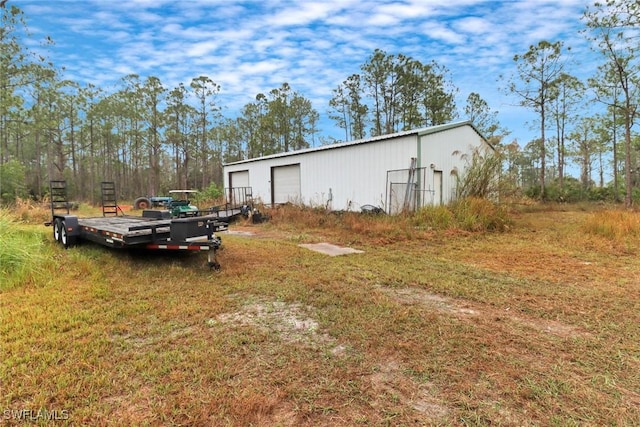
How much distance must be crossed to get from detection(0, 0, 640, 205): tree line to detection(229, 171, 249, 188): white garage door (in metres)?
11.0

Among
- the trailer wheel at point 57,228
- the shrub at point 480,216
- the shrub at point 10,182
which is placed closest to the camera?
the trailer wheel at point 57,228

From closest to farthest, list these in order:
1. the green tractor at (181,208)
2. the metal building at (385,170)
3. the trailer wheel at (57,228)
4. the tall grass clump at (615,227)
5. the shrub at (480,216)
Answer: the trailer wheel at (57,228)
the tall grass clump at (615,227)
the green tractor at (181,208)
the shrub at (480,216)
the metal building at (385,170)

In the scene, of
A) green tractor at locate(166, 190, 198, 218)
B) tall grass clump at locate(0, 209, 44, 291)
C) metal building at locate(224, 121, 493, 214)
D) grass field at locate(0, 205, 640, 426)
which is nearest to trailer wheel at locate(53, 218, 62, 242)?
tall grass clump at locate(0, 209, 44, 291)

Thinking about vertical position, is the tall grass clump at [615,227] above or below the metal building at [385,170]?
below

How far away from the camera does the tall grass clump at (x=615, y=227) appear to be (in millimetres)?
7449

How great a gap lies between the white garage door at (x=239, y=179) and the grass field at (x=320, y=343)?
45.4 feet

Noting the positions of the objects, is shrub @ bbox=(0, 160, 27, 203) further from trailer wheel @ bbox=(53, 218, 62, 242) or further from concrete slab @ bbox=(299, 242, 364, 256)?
concrete slab @ bbox=(299, 242, 364, 256)

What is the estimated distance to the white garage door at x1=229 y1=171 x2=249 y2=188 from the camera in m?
19.1

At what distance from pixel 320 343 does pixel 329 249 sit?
430 centimetres

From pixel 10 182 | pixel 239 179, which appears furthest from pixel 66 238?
pixel 10 182

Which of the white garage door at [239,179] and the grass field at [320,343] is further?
the white garage door at [239,179]

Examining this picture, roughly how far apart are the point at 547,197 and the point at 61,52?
95.1ft

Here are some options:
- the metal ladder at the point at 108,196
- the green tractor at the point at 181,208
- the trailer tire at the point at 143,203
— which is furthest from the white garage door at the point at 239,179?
the metal ladder at the point at 108,196

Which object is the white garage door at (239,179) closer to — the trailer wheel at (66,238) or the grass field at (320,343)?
the trailer wheel at (66,238)
